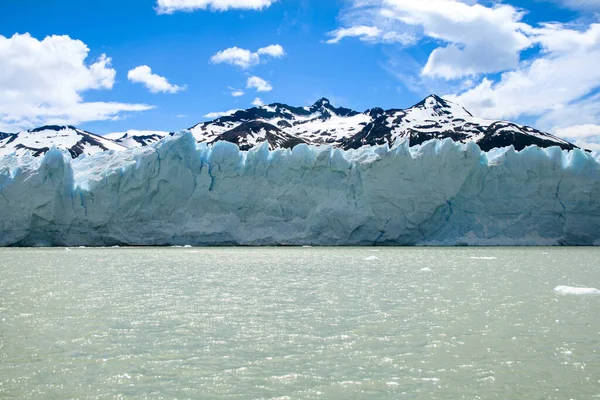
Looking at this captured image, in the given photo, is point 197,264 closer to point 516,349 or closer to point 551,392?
point 516,349

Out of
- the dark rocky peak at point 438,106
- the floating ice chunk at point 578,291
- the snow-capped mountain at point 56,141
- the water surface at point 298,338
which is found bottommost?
the water surface at point 298,338

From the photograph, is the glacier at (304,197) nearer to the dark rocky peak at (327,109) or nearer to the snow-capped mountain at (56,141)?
the snow-capped mountain at (56,141)

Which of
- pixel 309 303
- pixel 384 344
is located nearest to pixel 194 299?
Result: pixel 309 303

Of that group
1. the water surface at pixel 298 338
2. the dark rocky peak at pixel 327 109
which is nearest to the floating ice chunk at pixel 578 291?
the water surface at pixel 298 338

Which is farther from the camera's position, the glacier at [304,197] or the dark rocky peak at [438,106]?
the dark rocky peak at [438,106]

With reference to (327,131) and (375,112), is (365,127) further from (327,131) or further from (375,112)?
(375,112)
